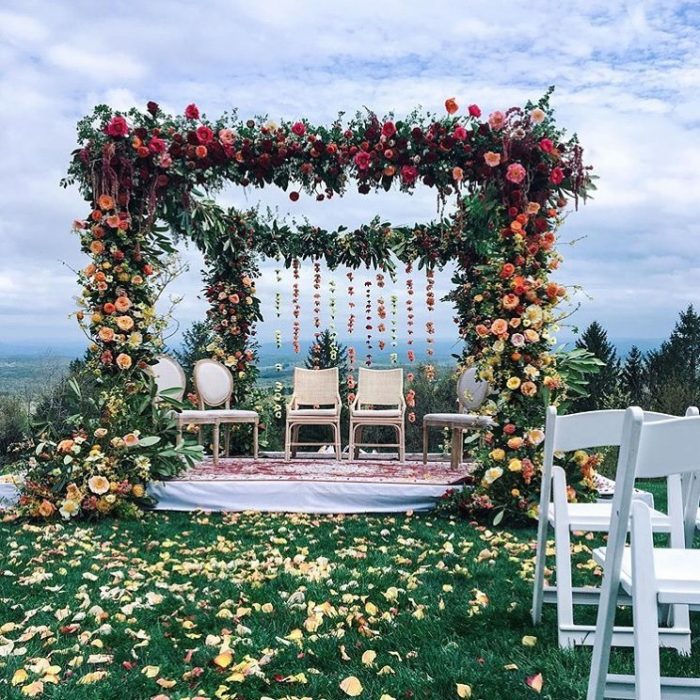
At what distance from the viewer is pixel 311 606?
10.9ft

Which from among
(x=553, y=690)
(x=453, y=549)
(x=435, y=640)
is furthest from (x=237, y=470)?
(x=553, y=690)

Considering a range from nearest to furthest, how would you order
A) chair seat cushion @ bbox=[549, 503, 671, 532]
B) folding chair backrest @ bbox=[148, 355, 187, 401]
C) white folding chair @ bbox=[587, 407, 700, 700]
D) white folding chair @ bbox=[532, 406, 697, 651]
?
white folding chair @ bbox=[587, 407, 700, 700]
white folding chair @ bbox=[532, 406, 697, 651]
chair seat cushion @ bbox=[549, 503, 671, 532]
folding chair backrest @ bbox=[148, 355, 187, 401]

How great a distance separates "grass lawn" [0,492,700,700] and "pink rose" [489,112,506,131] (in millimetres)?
2880

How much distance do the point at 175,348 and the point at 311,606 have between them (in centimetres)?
859

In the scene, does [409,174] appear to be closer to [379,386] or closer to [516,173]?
[516,173]

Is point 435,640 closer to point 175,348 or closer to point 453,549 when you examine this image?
point 453,549

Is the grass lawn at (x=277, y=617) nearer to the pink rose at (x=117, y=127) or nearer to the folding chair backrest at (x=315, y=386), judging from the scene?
the pink rose at (x=117, y=127)

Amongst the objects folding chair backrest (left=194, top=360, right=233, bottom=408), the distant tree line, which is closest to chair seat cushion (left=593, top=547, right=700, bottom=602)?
folding chair backrest (left=194, top=360, right=233, bottom=408)

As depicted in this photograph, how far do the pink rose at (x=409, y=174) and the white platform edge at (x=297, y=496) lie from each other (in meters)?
2.31

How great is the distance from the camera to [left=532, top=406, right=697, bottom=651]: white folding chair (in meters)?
2.51

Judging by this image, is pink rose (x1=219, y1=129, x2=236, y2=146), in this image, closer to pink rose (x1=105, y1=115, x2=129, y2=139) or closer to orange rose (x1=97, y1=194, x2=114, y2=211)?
pink rose (x1=105, y1=115, x2=129, y2=139)

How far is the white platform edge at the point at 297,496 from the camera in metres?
5.93

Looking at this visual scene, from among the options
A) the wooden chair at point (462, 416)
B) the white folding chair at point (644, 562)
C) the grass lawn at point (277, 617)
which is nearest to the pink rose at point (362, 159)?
the wooden chair at point (462, 416)

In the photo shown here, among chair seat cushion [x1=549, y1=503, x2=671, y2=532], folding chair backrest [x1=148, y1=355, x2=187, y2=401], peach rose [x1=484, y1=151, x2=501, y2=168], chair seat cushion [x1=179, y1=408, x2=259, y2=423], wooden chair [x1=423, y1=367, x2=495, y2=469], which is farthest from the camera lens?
folding chair backrest [x1=148, y1=355, x2=187, y2=401]
